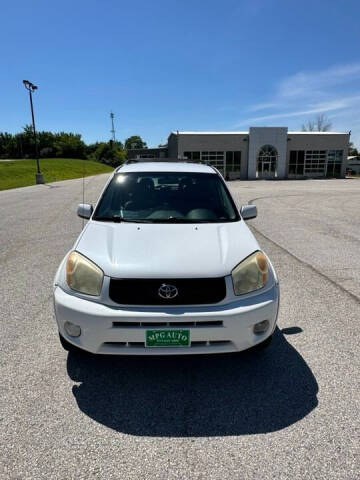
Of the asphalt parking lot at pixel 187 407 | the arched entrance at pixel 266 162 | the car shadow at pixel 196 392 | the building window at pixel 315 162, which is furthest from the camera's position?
the building window at pixel 315 162

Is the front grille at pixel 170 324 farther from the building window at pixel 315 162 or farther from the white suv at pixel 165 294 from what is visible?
the building window at pixel 315 162

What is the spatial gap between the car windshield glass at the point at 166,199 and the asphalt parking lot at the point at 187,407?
1.37 m

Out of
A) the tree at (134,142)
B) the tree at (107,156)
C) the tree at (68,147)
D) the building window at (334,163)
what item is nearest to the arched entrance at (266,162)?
the building window at (334,163)

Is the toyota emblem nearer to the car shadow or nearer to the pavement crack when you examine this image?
the car shadow

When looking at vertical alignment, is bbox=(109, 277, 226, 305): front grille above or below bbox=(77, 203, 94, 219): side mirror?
below

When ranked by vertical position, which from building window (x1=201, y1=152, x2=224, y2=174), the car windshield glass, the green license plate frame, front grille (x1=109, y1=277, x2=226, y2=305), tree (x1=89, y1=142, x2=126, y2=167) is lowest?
the green license plate frame

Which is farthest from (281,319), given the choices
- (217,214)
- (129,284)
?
(129,284)

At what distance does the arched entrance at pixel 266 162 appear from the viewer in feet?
136

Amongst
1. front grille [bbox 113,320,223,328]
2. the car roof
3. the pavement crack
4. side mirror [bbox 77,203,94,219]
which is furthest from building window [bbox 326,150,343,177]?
front grille [bbox 113,320,223,328]

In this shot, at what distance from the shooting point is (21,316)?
3.80 metres

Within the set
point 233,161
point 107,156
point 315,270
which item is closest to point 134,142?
point 107,156

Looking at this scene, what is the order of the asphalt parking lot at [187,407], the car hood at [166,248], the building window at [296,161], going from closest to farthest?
the asphalt parking lot at [187,407] < the car hood at [166,248] < the building window at [296,161]

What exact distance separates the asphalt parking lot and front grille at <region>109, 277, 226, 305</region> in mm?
739

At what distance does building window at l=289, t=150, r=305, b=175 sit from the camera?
4237cm
